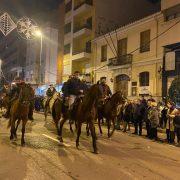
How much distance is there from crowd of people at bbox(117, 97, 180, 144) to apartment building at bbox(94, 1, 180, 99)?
593 cm

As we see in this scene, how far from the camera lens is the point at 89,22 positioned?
40.2 meters

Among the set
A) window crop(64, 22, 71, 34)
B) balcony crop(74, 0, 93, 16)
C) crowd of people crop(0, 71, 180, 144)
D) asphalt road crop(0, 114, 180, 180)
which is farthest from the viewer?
window crop(64, 22, 71, 34)

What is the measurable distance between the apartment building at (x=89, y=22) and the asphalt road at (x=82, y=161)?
26.0 meters

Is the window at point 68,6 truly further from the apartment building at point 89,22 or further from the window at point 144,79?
the window at point 144,79

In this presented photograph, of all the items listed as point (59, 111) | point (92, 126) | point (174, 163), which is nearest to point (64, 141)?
point (59, 111)

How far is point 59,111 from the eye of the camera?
13.6 metres

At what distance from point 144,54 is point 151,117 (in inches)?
525

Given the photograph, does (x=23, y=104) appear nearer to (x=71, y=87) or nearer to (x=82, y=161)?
(x=71, y=87)

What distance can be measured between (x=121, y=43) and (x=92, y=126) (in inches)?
894

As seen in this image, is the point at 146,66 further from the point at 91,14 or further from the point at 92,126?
the point at 92,126

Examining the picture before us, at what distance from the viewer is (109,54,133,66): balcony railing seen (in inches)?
1229

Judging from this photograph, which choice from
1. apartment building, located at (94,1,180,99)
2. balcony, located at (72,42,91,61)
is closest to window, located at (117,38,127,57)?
apartment building, located at (94,1,180,99)

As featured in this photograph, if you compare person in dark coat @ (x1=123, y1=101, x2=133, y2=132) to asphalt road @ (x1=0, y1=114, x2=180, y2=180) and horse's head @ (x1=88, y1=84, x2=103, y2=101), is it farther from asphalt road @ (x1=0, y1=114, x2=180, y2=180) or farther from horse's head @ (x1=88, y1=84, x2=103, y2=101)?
horse's head @ (x1=88, y1=84, x2=103, y2=101)

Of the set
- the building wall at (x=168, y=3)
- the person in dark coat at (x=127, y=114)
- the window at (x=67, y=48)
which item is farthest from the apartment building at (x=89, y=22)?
the person in dark coat at (x=127, y=114)
